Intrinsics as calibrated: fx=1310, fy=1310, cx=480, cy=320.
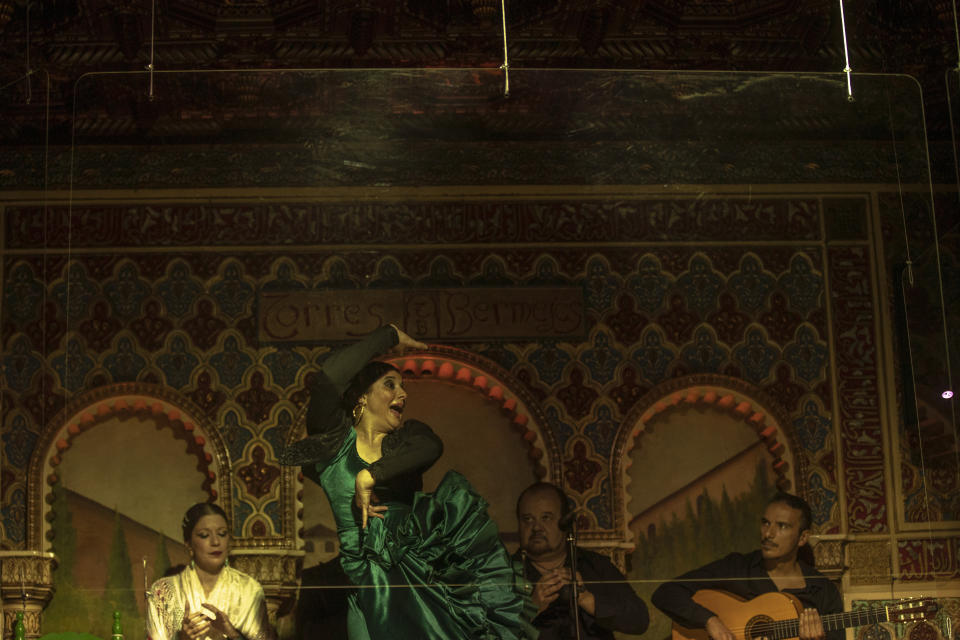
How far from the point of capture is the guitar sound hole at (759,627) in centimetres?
451

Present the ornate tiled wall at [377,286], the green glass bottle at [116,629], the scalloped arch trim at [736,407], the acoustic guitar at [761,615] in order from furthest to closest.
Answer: the scalloped arch trim at [736,407] → the acoustic guitar at [761,615] → the ornate tiled wall at [377,286] → the green glass bottle at [116,629]

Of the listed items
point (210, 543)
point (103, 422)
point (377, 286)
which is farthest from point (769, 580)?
point (103, 422)

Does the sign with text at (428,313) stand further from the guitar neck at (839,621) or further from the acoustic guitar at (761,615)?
the guitar neck at (839,621)

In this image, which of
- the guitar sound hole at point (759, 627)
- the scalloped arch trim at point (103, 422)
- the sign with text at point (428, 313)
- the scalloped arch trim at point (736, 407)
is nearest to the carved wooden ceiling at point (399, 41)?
the sign with text at point (428, 313)

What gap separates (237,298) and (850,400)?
2162 millimetres

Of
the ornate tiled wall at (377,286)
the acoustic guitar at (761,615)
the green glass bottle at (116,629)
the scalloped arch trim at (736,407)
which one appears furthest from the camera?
the scalloped arch trim at (736,407)

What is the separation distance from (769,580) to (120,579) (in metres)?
2.18

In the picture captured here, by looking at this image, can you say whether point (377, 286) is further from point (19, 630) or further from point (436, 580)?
point (19, 630)

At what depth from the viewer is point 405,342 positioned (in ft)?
15.2

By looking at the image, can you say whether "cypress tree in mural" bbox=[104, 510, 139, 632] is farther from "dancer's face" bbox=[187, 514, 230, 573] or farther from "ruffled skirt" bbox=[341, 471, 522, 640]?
"ruffled skirt" bbox=[341, 471, 522, 640]

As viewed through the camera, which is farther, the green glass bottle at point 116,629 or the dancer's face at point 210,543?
the dancer's face at point 210,543

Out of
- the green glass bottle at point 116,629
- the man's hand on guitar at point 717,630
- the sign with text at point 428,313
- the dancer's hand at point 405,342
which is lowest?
the man's hand on guitar at point 717,630

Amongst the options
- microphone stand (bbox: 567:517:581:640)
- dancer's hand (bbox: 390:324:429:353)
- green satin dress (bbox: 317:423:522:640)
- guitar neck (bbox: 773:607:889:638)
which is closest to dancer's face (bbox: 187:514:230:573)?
green satin dress (bbox: 317:423:522:640)

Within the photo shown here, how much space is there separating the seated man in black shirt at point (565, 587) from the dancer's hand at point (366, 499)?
19.6 inches
